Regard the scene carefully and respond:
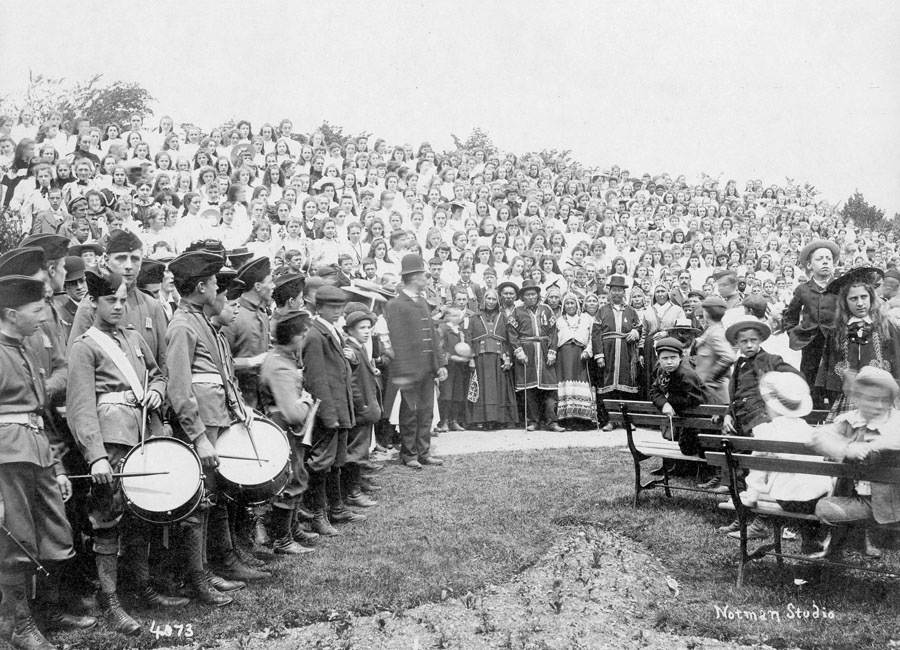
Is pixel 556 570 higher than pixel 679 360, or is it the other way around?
pixel 679 360

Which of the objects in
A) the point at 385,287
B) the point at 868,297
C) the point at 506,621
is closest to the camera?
the point at 506,621

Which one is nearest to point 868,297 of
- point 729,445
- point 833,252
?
point 833,252

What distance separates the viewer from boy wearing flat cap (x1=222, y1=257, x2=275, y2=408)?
225 inches

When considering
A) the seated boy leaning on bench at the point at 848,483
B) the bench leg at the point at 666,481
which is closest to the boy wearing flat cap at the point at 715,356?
the bench leg at the point at 666,481

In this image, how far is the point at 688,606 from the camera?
427cm

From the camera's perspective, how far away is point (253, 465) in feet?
14.8

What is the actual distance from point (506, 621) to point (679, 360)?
10.7ft

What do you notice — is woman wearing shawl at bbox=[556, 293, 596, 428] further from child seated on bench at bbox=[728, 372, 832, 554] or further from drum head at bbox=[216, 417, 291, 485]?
drum head at bbox=[216, 417, 291, 485]

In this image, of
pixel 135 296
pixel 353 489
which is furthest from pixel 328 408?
pixel 135 296

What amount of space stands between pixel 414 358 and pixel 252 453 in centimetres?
307

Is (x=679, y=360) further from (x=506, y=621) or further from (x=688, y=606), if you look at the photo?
(x=506, y=621)

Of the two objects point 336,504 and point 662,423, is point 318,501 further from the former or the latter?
point 662,423

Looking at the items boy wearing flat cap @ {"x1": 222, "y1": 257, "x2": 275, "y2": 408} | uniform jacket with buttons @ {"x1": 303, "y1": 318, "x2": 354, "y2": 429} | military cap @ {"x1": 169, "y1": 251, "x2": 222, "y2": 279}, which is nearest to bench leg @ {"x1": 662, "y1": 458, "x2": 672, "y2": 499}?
uniform jacket with buttons @ {"x1": 303, "y1": 318, "x2": 354, "y2": 429}

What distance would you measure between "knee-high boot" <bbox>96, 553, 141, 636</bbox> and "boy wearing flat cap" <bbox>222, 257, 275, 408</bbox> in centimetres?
180
